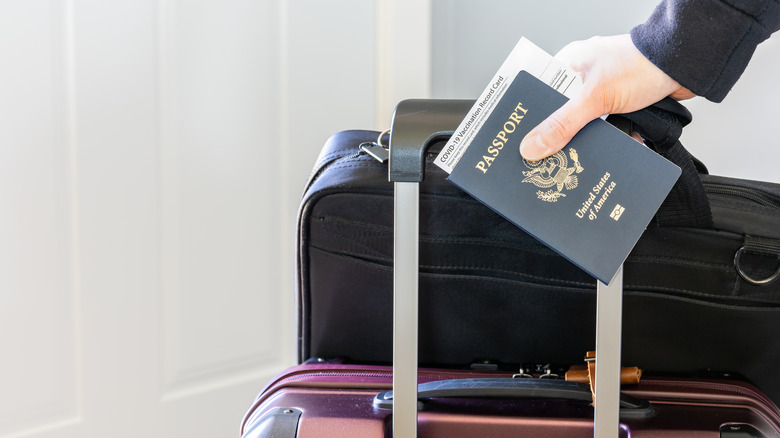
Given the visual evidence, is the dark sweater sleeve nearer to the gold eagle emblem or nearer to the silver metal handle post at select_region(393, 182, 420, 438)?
the gold eagle emblem

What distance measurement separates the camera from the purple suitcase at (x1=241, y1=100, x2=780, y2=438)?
0.51 m

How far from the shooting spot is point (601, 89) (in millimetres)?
509

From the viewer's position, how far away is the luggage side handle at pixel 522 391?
1.73 ft

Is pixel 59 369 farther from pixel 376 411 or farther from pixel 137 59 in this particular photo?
pixel 376 411

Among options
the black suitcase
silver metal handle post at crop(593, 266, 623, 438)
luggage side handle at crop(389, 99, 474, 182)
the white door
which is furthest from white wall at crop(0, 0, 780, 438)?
silver metal handle post at crop(593, 266, 623, 438)

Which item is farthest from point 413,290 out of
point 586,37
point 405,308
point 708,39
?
point 586,37

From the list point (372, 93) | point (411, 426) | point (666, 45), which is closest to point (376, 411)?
point (411, 426)

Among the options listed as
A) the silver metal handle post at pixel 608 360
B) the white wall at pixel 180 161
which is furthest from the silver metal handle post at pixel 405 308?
the white wall at pixel 180 161

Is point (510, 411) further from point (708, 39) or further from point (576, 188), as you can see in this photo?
point (708, 39)

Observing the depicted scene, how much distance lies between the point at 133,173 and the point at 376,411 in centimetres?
69

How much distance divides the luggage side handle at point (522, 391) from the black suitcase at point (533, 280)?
8 cm

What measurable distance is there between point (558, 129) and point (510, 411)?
22 centimetres

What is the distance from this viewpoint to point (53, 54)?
38.3 inches

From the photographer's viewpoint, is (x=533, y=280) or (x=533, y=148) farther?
(x=533, y=280)
